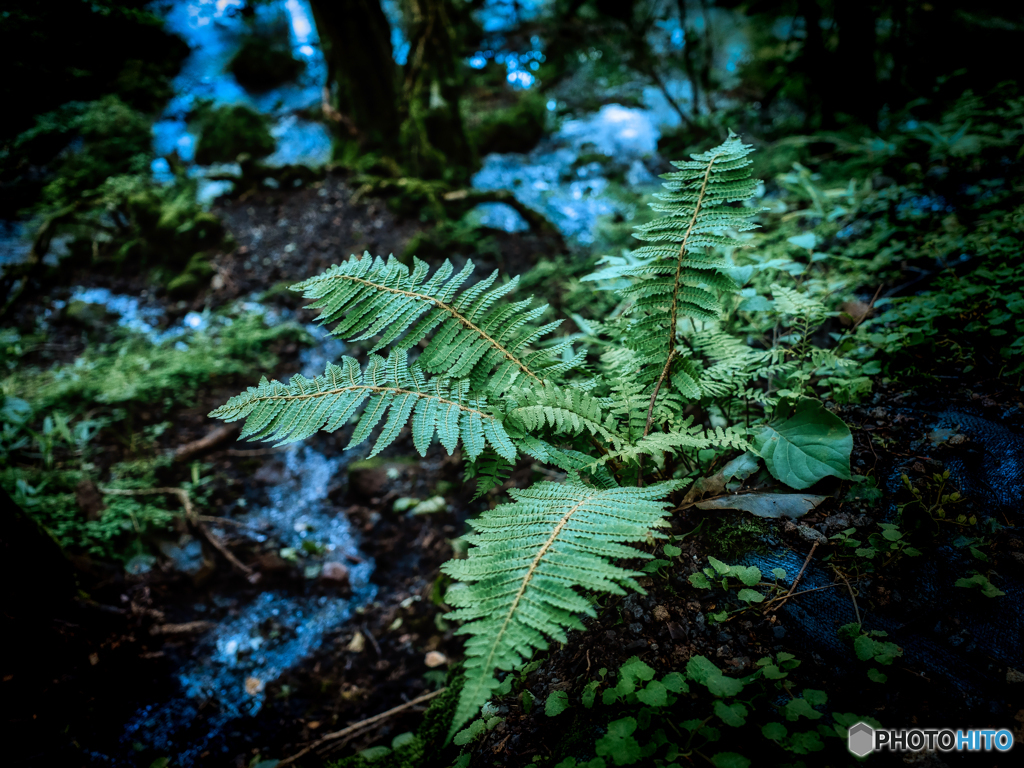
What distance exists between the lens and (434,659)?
2.31 m

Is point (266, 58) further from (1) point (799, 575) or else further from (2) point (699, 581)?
(1) point (799, 575)

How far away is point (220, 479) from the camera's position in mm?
3223

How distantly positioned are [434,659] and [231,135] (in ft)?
25.8

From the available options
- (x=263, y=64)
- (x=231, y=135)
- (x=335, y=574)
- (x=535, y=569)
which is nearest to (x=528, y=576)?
(x=535, y=569)

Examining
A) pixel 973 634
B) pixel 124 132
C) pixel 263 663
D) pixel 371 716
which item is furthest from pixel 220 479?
pixel 124 132

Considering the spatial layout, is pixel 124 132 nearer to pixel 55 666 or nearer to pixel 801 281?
pixel 55 666

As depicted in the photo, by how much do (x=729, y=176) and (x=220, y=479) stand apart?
139 inches

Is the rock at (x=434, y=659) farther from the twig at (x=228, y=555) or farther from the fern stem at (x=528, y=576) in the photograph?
the fern stem at (x=528, y=576)

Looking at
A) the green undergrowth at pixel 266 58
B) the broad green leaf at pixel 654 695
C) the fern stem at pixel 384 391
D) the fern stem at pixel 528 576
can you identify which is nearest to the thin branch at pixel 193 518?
the fern stem at pixel 384 391

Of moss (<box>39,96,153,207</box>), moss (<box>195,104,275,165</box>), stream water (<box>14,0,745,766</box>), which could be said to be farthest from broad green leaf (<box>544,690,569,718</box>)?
moss (<box>195,104,275,165</box>)

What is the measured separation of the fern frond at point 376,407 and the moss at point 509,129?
5.79 m

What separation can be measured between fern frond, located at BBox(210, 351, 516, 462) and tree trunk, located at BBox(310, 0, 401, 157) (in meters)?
5.22

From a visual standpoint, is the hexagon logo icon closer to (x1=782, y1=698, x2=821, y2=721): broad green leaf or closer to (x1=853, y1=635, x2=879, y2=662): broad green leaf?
(x1=782, y1=698, x2=821, y2=721): broad green leaf

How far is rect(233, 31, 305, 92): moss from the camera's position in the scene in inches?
346
